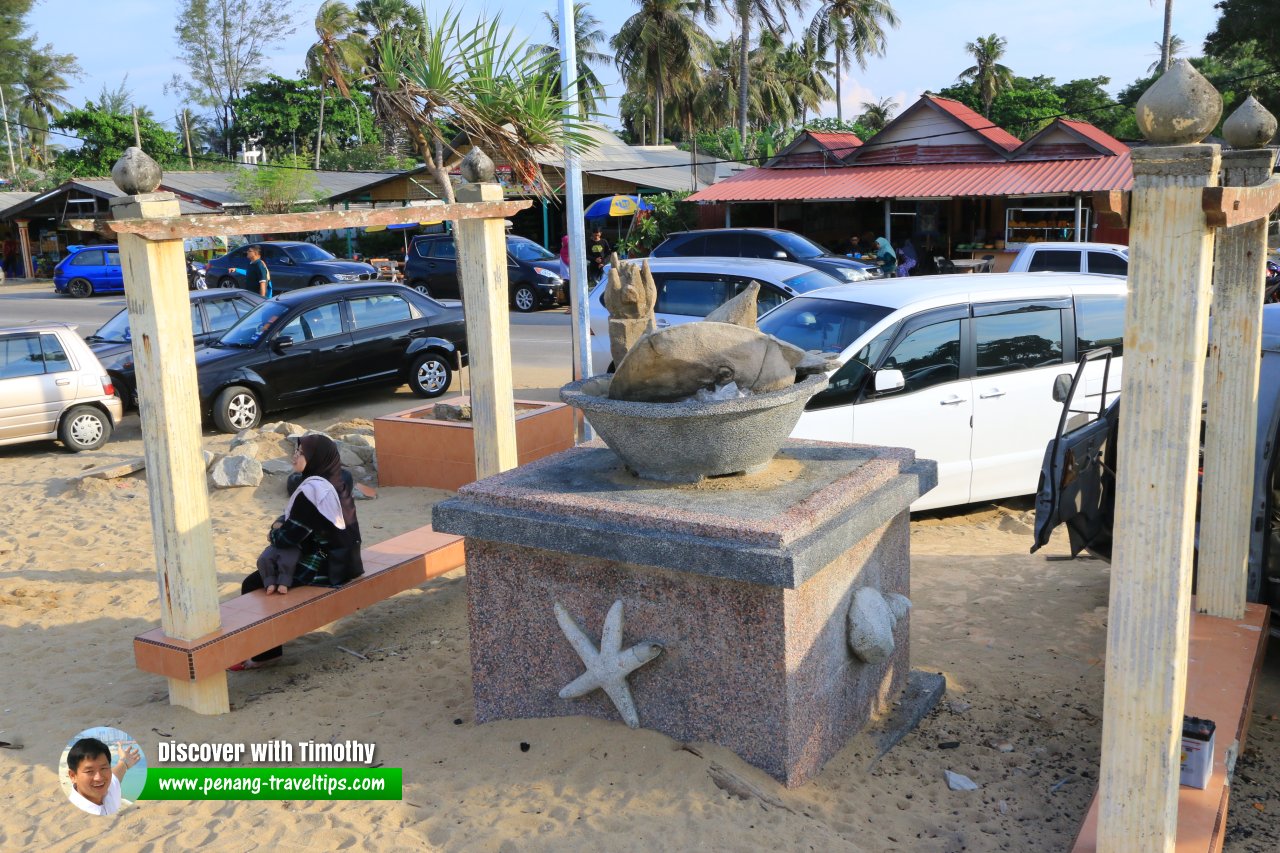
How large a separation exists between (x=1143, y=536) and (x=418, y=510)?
6.47 m

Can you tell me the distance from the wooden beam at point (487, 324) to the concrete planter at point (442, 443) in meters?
2.28

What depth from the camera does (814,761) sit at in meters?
4.30

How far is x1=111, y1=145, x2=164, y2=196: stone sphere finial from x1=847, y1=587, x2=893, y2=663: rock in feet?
11.6

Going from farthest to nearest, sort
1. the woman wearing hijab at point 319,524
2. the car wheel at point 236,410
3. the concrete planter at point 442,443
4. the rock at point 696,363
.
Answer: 1. the car wheel at point 236,410
2. the concrete planter at point 442,443
3. the woman wearing hijab at point 319,524
4. the rock at point 696,363

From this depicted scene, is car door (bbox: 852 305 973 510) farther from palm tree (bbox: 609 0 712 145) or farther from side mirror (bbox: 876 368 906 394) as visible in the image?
palm tree (bbox: 609 0 712 145)

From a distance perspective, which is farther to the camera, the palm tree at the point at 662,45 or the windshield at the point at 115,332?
the palm tree at the point at 662,45

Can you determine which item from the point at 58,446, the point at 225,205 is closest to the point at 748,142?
the point at 225,205

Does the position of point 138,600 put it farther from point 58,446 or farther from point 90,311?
point 90,311

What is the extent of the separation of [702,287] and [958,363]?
4.40m

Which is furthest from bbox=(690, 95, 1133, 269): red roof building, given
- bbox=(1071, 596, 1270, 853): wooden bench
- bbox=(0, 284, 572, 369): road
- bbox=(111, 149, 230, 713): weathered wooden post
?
bbox=(111, 149, 230, 713): weathered wooden post

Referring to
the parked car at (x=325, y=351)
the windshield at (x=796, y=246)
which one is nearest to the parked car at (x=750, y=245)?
the windshield at (x=796, y=246)

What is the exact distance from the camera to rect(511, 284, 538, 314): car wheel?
23500 mm

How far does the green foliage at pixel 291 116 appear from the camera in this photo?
181 feet

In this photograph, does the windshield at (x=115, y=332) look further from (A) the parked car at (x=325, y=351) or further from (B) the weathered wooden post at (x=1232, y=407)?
(B) the weathered wooden post at (x=1232, y=407)
